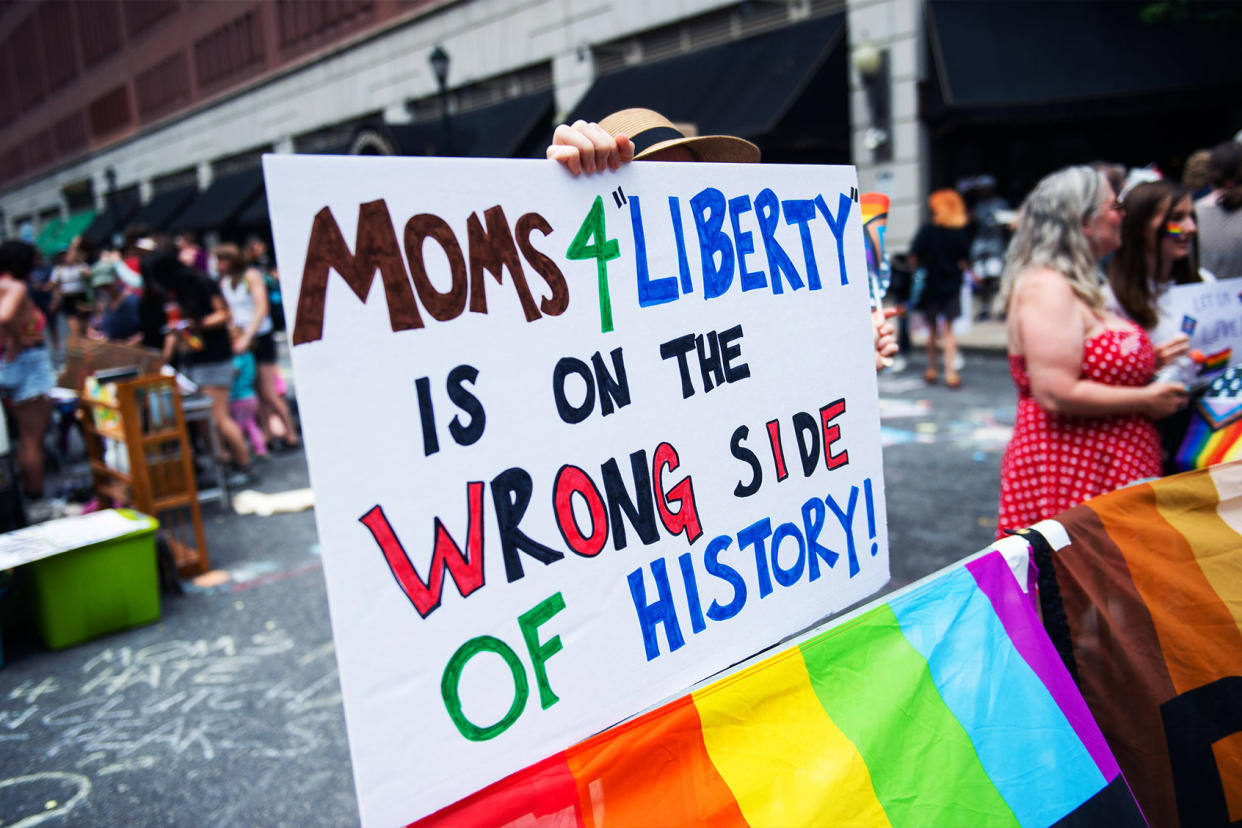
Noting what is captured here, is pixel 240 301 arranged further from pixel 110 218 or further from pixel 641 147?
pixel 110 218

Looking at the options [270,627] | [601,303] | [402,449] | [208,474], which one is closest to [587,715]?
[402,449]

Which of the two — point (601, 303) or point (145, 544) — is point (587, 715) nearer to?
point (601, 303)

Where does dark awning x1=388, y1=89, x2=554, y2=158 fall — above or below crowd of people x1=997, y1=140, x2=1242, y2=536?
above

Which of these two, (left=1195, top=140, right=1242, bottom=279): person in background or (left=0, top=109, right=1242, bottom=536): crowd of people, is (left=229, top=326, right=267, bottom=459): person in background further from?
(left=1195, top=140, right=1242, bottom=279): person in background

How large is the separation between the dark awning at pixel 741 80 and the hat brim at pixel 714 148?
9.21 meters

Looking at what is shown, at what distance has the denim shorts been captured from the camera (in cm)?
588

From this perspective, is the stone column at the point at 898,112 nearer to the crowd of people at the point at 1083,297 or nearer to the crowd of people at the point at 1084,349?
the crowd of people at the point at 1083,297


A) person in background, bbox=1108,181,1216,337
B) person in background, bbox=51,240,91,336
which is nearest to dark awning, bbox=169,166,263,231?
person in background, bbox=51,240,91,336

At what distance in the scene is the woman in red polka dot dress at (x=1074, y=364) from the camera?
238 cm

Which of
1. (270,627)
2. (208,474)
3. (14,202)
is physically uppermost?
(14,202)

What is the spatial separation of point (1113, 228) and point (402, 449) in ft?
7.89

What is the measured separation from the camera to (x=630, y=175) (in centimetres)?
132

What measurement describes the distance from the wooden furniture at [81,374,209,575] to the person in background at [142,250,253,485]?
1.32 m

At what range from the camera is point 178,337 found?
632 cm
